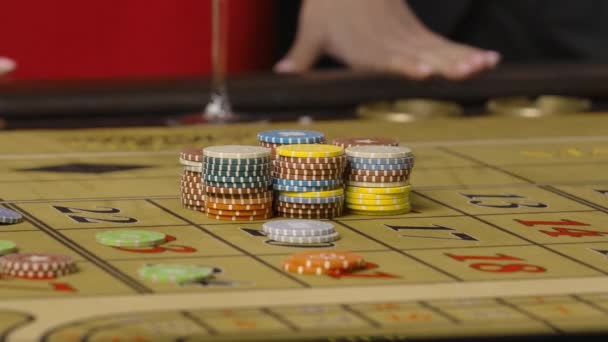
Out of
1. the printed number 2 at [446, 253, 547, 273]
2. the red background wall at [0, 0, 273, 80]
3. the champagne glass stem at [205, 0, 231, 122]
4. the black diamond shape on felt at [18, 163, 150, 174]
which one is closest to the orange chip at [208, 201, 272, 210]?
the printed number 2 at [446, 253, 547, 273]

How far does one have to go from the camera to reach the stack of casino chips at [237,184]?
2934mm

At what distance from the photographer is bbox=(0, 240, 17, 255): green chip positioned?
2535 millimetres

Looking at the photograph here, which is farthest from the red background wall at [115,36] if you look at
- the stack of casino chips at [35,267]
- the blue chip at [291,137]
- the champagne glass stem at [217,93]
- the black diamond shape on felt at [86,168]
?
the stack of casino chips at [35,267]

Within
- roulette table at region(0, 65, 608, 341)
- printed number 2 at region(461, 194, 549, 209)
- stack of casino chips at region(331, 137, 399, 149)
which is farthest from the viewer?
stack of casino chips at region(331, 137, 399, 149)

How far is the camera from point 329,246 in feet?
8.93

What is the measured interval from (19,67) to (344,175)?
3.59 metres

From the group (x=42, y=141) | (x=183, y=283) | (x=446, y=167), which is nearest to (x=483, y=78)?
(x=446, y=167)

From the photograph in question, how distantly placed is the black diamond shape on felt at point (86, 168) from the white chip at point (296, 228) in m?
0.92

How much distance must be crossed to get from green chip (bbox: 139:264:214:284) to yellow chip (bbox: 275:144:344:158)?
61 centimetres

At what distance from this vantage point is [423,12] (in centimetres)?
735

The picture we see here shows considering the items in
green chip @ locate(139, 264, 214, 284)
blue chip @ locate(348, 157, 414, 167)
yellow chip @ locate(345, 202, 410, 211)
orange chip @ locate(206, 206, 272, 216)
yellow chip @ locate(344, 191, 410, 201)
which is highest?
blue chip @ locate(348, 157, 414, 167)

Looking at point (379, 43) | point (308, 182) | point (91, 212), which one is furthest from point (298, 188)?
point (379, 43)

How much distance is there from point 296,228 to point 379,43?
3078 millimetres

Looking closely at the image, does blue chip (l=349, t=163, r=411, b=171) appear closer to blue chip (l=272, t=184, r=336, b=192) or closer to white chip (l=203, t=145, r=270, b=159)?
blue chip (l=272, t=184, r=336, b=192)
